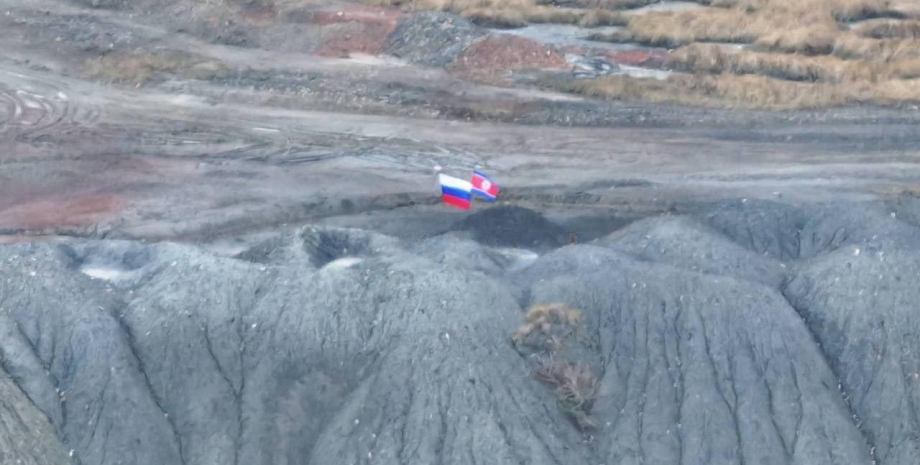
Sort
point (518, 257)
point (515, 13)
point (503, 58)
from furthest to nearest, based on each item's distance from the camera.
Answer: point (515, 13), point (503, 58), point (518, 257)

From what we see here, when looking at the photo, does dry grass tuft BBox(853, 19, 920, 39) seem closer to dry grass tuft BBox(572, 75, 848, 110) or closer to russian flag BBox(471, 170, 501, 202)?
dry grass tuft BBox(572, 75, 848, 110)

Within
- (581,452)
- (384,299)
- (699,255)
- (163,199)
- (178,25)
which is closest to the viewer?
(581,452)

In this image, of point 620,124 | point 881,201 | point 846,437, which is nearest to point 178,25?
point 620,124

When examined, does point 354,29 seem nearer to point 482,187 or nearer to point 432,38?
point 432,38

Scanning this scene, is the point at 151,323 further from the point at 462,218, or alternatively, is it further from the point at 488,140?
the point at 488,140

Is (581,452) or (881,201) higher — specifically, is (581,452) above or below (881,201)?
below

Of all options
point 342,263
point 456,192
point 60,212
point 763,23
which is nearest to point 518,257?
point 456,192

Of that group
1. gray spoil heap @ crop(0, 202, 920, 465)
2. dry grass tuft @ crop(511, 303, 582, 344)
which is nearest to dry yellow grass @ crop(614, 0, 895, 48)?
gray spoil heap @ crop(0, 202, 920, 465)
